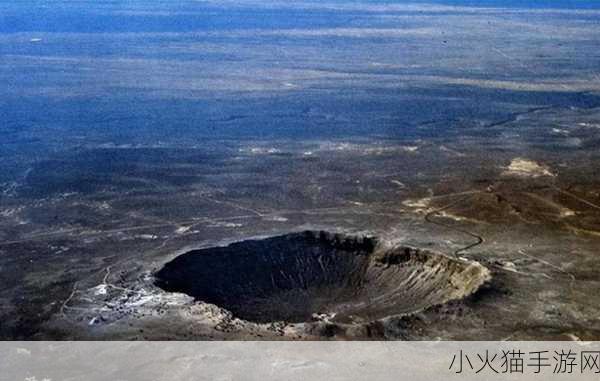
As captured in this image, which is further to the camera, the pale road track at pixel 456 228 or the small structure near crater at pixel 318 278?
the pale road track at pixel 456 228

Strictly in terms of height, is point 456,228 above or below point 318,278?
above

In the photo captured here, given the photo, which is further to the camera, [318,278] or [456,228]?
[456,228]

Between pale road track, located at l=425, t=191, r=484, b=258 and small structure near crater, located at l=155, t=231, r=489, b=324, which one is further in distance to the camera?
pale road track, located at l=425, t=191, r=484, b=258

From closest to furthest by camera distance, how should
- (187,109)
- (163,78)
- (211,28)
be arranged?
1. (187,109)
2. (163,78)
3. (211,28)

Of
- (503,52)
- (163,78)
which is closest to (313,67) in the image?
(163,78)

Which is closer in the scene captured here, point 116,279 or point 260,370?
point 260,370

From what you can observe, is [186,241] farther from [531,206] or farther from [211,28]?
[211,28]

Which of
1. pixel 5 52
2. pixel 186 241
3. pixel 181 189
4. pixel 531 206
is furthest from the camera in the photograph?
pixel 5 52

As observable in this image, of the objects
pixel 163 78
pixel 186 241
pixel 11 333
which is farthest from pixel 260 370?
pixel 163 78
